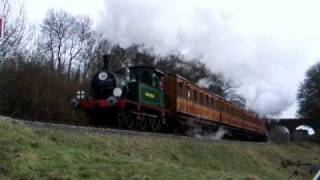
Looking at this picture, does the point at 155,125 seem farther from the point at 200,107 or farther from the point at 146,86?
the point at 200,107

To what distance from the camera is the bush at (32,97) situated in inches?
1270

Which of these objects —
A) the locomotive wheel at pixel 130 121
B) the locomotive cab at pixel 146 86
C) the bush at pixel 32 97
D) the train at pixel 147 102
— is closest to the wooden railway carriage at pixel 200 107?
the train at pixel 147 102

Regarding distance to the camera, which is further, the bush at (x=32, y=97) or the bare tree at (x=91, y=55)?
the bare tree at (x=91, y=55)

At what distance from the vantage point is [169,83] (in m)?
30.5

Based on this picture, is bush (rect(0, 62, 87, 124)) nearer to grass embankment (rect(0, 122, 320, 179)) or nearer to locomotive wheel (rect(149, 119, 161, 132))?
locomotive wheel (rect(149, 119, 161, 132))

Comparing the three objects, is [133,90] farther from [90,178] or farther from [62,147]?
[90,178]

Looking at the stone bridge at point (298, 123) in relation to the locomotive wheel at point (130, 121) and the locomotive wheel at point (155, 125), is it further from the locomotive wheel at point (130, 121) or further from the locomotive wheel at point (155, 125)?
the locomotive wheel at point (130, 121)

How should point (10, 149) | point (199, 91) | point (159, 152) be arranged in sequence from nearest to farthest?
point (10, 149), point (159, 152), point (199, 91)

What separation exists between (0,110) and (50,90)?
4546mm

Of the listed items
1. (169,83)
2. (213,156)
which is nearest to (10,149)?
(213,156)

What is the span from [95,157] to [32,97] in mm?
19306

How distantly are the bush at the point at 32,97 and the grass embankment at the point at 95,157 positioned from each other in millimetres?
9905

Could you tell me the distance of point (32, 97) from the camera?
33344mm

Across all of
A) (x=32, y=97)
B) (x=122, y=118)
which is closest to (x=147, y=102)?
(x=122, y=118)
